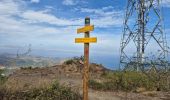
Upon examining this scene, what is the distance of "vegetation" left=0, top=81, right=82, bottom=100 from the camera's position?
38.4 feet

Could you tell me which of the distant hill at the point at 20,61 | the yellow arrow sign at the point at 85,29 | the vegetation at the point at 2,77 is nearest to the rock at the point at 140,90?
the distant hill at the point at 20,61

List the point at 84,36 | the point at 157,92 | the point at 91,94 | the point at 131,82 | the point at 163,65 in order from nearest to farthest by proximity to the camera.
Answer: the point at 84,36
the point at 91,94
the point at 157,92
the point at 131,82
the point at 163,65

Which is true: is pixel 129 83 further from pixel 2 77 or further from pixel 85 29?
pixel 85 29

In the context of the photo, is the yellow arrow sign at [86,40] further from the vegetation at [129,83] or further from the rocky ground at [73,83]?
the vegetation at [129,83]

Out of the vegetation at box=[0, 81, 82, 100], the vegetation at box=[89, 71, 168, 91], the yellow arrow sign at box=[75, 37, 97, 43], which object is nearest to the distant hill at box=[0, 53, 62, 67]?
the vegetation at box=[0, 81, 82, 100]

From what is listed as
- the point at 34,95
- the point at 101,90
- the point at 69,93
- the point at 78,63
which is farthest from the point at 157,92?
the point at 78,63

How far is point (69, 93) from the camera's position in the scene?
12.5 meters

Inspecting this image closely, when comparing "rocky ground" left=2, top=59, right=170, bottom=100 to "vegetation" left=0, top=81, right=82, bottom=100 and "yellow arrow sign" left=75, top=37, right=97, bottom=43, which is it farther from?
"yellow arrow sign" left=75, top=37, right=97, bottom=43

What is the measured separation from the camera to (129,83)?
58.8ft

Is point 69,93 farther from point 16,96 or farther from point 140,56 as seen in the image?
point 140,56

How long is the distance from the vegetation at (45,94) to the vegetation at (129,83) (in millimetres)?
5091

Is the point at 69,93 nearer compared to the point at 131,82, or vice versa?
the point at 69,93

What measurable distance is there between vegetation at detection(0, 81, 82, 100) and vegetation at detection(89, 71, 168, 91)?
509cm

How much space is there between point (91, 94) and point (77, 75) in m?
9.06
